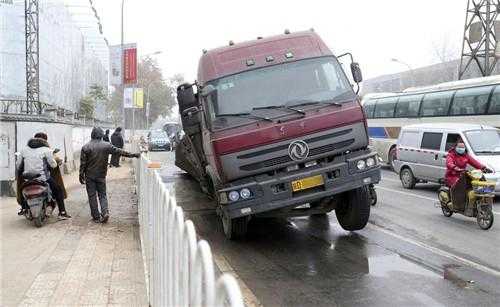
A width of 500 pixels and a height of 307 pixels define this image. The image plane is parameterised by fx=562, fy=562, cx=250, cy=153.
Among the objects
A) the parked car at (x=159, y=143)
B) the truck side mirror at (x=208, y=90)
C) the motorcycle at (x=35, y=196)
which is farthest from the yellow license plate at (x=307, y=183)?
the parked car at (x=159, y=143)

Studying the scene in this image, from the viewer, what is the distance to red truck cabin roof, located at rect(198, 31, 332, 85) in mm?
8328

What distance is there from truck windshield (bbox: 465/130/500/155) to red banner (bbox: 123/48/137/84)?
59.9 ft

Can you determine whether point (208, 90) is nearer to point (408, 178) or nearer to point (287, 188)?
point (287, 188)

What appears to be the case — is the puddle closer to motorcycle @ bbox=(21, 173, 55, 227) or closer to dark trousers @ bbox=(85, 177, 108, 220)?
dark trousers @ bbox=(85, 177, 108, 220)

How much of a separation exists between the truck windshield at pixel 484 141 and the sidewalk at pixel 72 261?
27.0ft

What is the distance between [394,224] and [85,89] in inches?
1351

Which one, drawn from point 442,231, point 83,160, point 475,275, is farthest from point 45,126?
point 475,275

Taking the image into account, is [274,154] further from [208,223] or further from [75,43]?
[75,43]

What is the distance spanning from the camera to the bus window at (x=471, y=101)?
58.7 ft

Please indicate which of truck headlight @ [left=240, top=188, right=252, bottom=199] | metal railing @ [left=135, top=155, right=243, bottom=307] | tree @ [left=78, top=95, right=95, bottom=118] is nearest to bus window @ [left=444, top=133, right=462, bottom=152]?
truck headlight @ [left=240, top=188, right=252, bottom=199]

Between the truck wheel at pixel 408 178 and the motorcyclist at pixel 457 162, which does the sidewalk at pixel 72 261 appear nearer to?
the motorcyclist at pixel 457 162


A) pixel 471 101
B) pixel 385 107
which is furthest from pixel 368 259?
pixel 385 107

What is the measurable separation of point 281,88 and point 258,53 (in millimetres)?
786

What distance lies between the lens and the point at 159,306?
379 cm
